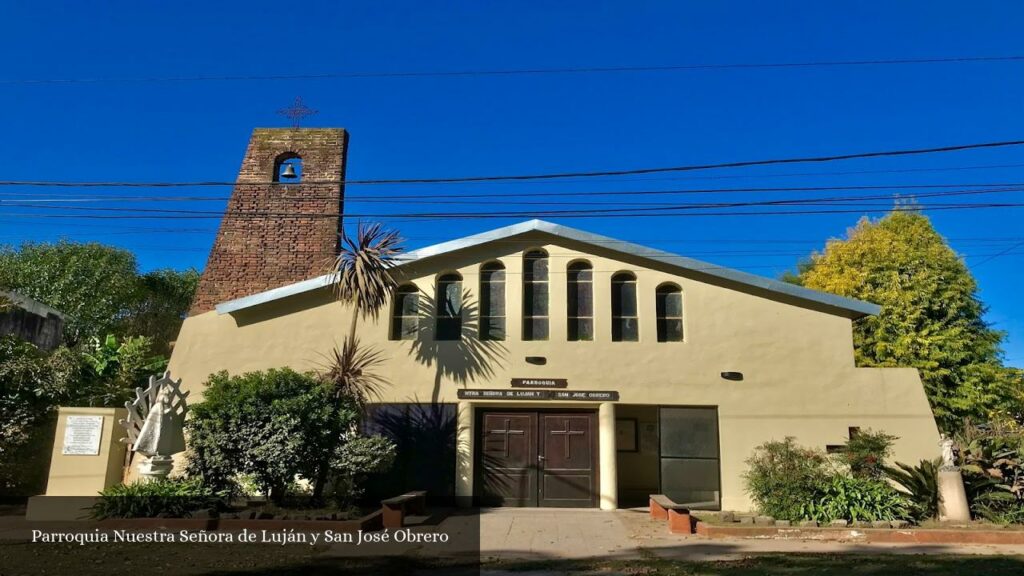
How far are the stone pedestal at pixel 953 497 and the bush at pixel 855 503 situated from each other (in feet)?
2.11

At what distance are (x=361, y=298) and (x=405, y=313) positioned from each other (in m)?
1.39

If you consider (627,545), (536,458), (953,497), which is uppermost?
(536,458)

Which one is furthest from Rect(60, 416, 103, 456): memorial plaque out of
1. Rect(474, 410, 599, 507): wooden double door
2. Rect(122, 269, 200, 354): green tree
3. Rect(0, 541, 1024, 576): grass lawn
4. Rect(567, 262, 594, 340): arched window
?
Rect(122, 269, 200, 354): green tree

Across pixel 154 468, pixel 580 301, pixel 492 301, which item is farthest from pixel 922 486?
pixel 154 468

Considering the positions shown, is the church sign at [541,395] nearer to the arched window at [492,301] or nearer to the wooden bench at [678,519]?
the arched window at [492,301]

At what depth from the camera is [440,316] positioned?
53.8 feet

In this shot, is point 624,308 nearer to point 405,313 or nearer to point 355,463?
point 405,313

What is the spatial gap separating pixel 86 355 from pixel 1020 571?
63.9ft

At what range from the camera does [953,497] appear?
507 inches

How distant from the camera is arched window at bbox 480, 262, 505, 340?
53.8 ft

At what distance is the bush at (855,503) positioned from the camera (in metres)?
12.5

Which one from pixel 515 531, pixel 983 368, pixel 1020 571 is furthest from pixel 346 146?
pixel 983 368

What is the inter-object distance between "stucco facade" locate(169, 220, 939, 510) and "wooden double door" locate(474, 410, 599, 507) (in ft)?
0.87

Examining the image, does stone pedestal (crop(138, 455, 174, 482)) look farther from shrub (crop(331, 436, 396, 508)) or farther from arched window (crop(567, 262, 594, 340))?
arched window (crop(567, 262, 594, 340))
